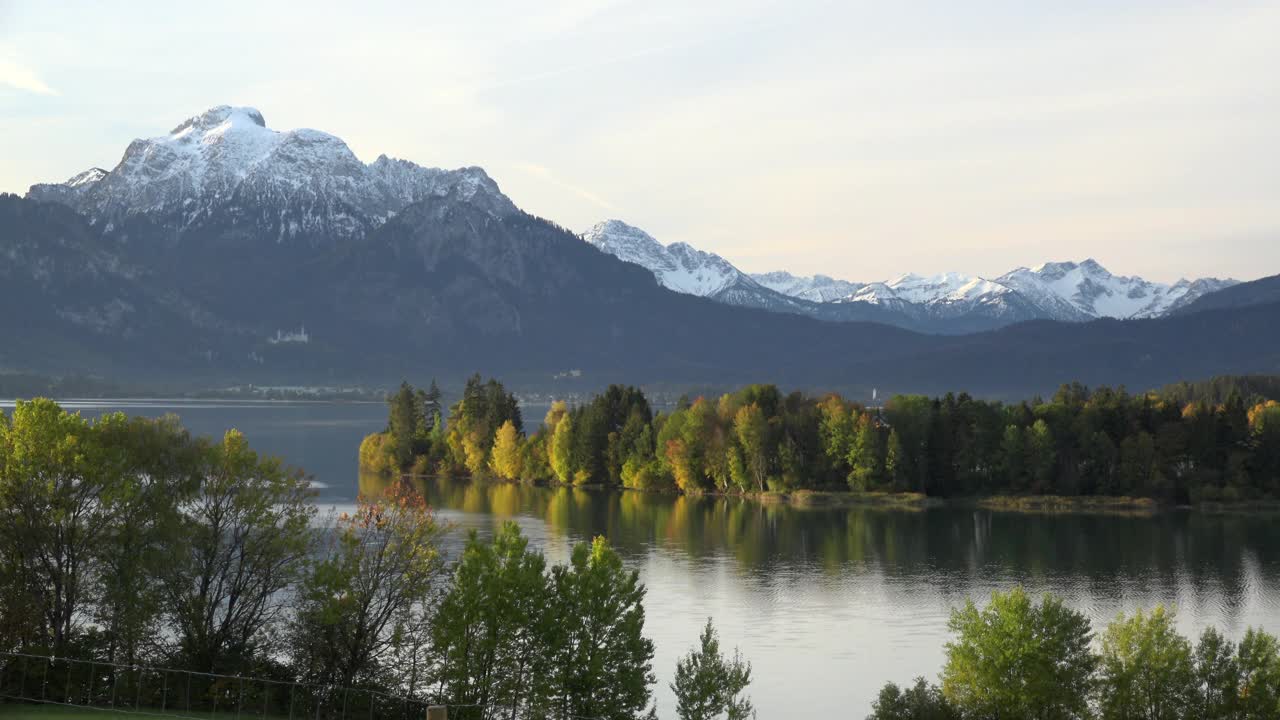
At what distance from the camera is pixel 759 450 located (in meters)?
150

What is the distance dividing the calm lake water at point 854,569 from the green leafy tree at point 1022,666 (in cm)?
780

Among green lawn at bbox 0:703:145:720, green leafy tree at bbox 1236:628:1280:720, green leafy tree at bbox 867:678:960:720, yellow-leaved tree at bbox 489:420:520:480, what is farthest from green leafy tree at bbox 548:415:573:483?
green lawn at bbox 0:703:145:720

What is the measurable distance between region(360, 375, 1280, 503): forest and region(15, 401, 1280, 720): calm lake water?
9.13 metres

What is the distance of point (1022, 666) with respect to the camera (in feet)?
176

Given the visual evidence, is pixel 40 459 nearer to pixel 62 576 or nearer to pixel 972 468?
pixel 62 576

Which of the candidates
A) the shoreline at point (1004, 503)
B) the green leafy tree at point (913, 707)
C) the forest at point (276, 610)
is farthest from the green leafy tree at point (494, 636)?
the shoreline at point (1004, 503)

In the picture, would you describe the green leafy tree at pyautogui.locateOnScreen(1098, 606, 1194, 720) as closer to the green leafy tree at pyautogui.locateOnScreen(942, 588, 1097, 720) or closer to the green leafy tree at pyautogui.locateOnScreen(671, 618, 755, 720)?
the green leafy tree at pyautogui.locateOnScreen(942, 588, 1097, 720)

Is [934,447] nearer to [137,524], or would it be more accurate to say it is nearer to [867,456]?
[867,456]

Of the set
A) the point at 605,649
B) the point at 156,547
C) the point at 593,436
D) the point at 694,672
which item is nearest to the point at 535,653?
the point at 605,649

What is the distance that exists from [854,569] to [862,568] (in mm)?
757

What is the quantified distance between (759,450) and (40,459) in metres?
103

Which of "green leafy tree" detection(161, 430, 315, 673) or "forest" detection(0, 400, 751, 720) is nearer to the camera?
"forest" detection(0, 400, 751, 720)

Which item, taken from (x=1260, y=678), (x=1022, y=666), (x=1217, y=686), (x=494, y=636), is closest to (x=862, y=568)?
(x=1022, y=666)

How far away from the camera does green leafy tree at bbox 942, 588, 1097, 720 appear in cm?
5281
